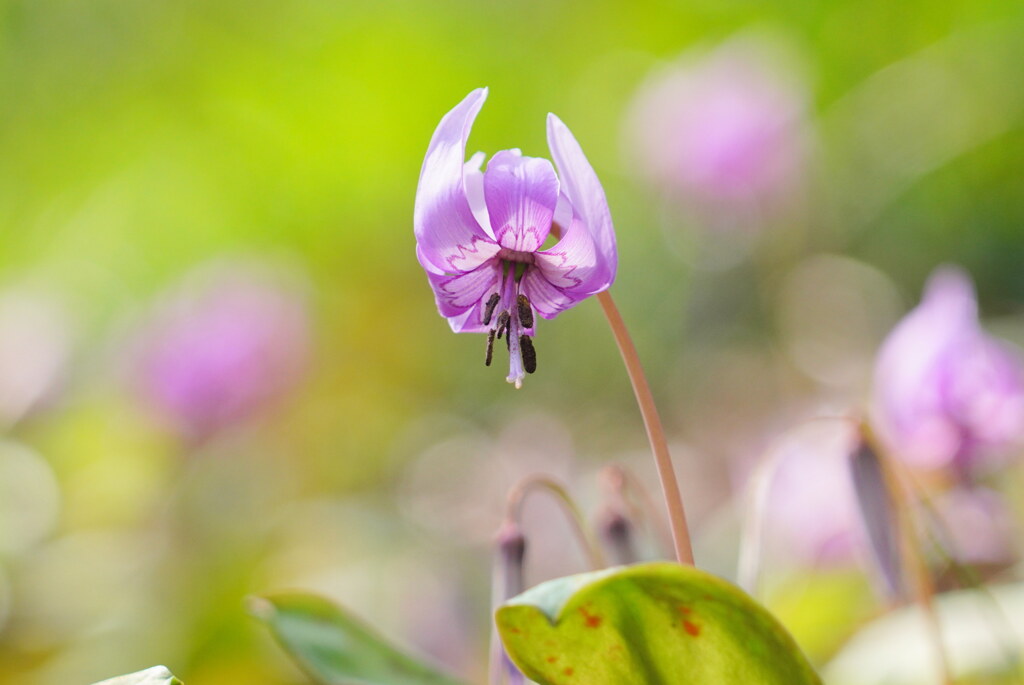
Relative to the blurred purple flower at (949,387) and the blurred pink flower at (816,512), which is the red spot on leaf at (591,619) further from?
the blurred pink flower at (816,512)

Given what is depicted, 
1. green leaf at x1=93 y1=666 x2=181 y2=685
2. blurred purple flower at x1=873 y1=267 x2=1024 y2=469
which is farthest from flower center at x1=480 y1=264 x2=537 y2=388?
blurred purple flower at x1=873 y1=267 x2=1024 y2=469

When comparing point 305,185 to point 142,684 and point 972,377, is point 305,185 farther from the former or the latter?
point 142,684

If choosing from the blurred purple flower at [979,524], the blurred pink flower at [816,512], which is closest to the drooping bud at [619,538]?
the blurred pink flower at [816,512]

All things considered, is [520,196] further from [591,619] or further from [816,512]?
[816,512]

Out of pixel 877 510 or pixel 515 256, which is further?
pixel 877 510

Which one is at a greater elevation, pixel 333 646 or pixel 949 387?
pixel 949 387

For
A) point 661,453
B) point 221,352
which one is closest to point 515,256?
point 661,453
